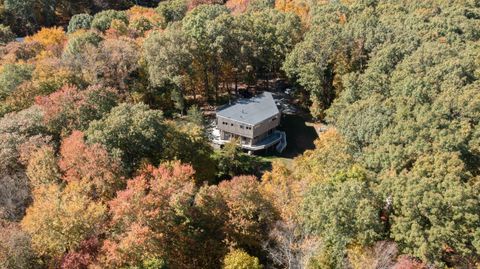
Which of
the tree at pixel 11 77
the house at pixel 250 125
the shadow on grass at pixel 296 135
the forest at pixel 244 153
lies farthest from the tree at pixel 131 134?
the shadow on grass at pixel 296 135

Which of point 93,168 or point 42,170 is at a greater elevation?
point 93,168

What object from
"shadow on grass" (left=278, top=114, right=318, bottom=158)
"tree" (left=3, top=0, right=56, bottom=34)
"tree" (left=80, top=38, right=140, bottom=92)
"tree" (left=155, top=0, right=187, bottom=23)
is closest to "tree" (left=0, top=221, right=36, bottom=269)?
"tree" (left=80, top=38, right=140, bottom=92)

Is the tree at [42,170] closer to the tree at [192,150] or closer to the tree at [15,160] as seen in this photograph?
the tree at [15,160]

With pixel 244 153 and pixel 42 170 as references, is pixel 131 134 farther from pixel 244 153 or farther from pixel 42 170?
pixel 244 153

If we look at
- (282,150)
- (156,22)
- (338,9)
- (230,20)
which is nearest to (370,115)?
(282,150)

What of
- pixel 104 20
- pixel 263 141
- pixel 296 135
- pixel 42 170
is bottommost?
pixel 296 135

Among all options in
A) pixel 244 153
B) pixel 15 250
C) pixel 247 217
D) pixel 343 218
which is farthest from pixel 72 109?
pixel 343 218

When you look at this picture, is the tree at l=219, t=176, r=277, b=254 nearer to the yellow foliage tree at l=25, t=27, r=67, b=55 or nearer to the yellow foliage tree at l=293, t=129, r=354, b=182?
the yellow foliage tree at l=293, t=129, r=354, b=182
